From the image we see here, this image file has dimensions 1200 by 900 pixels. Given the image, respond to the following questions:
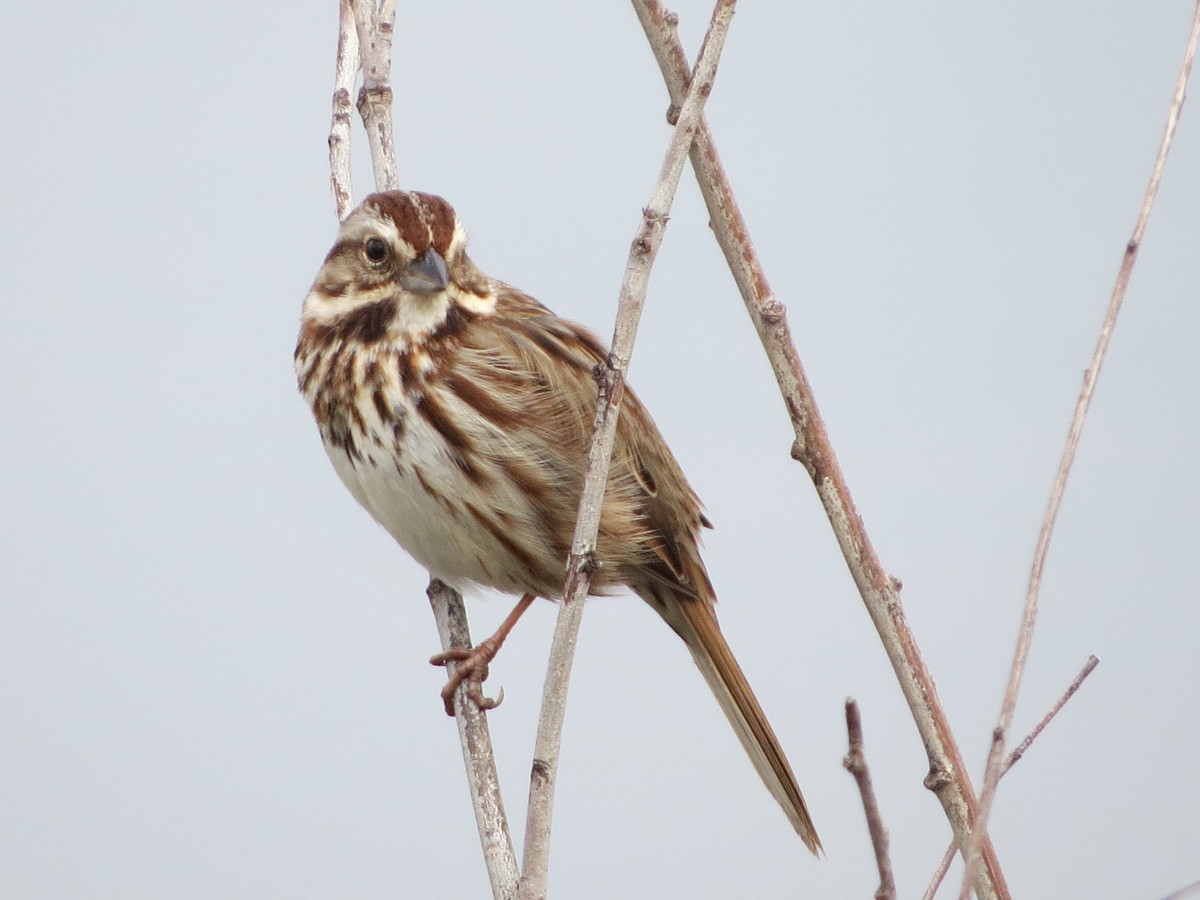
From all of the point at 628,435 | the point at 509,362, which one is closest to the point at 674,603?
the point at 628,435

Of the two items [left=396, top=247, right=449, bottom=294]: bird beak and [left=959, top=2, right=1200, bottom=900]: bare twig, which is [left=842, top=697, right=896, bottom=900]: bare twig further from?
[left=396, top=247, right=449, bottom=294]: bird beak

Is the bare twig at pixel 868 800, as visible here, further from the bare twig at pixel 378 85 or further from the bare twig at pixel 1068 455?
the bare twig at pixel 378 85

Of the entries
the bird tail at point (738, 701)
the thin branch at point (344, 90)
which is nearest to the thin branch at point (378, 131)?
the thin branch at point (344, 90)

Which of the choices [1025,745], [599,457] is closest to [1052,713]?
[1025,745]

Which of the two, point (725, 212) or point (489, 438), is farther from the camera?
point (489, 438)

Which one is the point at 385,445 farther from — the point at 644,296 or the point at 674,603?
the point at 644,296

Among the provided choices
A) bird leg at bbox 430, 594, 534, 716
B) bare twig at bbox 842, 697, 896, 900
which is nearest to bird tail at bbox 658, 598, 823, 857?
bird leg at bbox 430, 594, 534, 716

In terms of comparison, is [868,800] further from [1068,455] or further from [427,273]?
[427,273]
